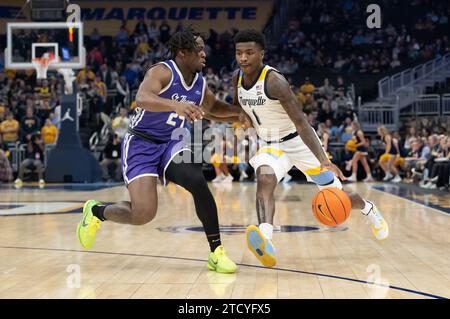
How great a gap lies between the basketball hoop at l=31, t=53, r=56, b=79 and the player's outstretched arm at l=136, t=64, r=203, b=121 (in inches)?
501

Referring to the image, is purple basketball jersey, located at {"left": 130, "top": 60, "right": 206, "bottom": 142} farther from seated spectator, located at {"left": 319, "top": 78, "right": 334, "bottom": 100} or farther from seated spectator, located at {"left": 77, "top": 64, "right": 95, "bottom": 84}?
seated spectator, located at {"left": 77, "top": 64, "right": 95, "bottom": 84}

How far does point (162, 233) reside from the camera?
7633 millimetres

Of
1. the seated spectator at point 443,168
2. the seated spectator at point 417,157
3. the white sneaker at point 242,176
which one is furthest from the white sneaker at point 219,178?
the seated spectator at point 443,168

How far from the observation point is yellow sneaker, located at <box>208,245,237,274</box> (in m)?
5.07

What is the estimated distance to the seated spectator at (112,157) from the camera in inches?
717

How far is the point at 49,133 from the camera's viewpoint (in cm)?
1892

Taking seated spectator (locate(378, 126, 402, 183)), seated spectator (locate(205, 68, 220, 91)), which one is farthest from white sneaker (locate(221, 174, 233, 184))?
seated spectator (locate(378, 126, 402, 183))

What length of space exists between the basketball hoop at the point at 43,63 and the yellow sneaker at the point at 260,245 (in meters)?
13.2

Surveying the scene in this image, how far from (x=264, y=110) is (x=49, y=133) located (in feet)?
46.2

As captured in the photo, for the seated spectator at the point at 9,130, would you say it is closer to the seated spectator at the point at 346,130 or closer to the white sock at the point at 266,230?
the seated spectator at the point at 346,130

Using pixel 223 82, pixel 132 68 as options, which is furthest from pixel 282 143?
pixel 132 68

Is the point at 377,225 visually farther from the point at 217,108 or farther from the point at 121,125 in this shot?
the point at 121,125
